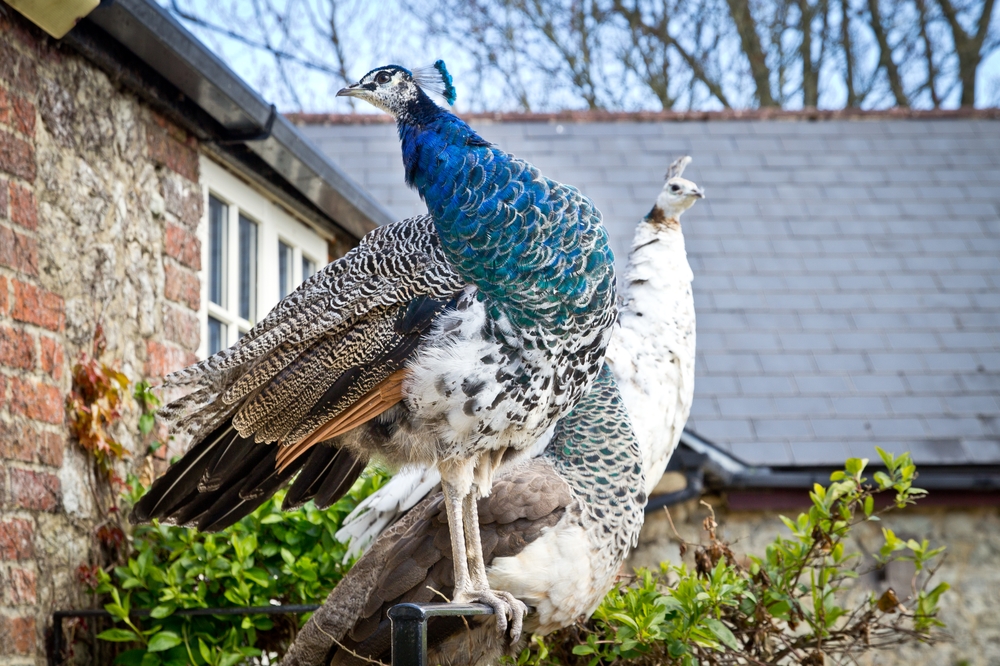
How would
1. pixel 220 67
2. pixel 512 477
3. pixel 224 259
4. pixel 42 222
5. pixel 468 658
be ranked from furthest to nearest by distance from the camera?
1. pixel 224 259
2. pixel 220 67
3. pixel 42 222
4. pixel 512 477
5. pixel 468 658

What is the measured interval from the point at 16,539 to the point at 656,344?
2244 mm

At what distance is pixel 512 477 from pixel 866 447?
11.6ft

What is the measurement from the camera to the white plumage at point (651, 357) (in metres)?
3.41

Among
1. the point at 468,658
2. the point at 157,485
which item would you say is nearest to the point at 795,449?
the point at 468,658

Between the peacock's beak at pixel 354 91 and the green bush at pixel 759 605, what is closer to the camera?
the peacock's beak at pixel 354 91

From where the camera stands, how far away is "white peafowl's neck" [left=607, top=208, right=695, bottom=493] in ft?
11.7

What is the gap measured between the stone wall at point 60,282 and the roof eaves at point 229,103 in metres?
0.20

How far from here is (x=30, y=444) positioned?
129 inches

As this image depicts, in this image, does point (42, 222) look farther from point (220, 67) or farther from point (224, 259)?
point (224, 259)

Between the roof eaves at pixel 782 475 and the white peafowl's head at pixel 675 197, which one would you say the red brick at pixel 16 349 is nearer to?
the white peafowl's head at pixel 675 197

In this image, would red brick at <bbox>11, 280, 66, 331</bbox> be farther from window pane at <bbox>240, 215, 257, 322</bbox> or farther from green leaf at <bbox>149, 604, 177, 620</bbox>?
window pane at <bbox>240, 215, 257, 322</bbox>

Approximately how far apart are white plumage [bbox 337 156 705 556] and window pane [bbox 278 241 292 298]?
7.03 feet

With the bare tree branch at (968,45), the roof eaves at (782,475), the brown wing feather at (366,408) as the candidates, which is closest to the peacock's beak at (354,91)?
the brown wing feather at (366,408)

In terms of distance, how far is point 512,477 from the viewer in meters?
2.85
